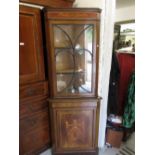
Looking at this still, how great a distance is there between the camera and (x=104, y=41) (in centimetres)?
213

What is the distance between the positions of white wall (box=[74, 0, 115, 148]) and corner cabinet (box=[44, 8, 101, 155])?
195mm

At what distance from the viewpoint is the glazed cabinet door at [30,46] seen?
1.87 m

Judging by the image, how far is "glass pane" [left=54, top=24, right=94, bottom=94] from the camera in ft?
6.49

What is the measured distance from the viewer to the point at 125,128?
8.42 feet

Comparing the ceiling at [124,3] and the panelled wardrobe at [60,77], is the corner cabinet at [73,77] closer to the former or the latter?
the panelled wardrobe at [60,77]

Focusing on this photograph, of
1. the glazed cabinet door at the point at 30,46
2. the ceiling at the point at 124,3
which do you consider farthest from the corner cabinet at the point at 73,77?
the ceiling at the point at 124,3

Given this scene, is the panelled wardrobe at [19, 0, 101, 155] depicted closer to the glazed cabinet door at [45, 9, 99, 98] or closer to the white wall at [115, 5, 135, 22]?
the glazed cabinet door at [45, 9, 99, 98]

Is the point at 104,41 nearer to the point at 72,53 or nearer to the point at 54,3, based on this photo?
the point at 72,53

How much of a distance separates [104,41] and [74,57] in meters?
0.40

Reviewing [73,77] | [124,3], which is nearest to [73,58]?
[73,77]
